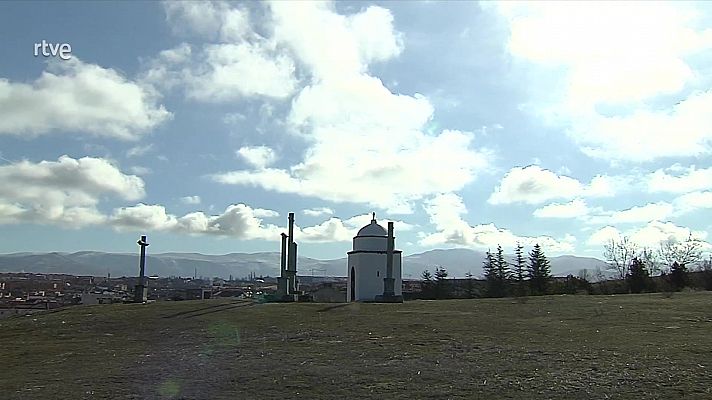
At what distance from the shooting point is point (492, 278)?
213 ft

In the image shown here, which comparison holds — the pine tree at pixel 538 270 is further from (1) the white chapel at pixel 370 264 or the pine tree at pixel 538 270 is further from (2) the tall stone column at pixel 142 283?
(2) the tall stone column at pixel 142 283

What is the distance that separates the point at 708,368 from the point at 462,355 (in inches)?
205

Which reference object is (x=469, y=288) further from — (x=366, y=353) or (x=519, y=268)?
(x=366, y=353)

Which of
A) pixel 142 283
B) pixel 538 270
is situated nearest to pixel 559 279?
pixel 538 270

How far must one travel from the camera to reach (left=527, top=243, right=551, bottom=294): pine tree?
58.5 m

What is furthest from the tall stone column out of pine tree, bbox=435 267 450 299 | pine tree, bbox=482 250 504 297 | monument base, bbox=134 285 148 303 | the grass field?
pine tree, bbox=482 250 504 297

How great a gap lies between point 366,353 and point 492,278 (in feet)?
162

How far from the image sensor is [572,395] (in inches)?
487

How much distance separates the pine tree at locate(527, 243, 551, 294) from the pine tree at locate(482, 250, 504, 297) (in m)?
2.72

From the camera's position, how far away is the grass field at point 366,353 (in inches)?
517

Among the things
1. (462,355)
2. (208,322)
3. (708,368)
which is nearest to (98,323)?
(208,322)

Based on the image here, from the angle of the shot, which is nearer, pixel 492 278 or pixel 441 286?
pixel 441 286

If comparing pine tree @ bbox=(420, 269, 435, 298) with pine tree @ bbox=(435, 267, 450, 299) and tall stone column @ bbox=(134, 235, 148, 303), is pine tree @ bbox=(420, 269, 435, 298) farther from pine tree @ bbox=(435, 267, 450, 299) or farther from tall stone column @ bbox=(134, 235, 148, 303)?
tall stone column @ bbox=(134, 235, 148, 303)

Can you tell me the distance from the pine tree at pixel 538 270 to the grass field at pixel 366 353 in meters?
30.4
